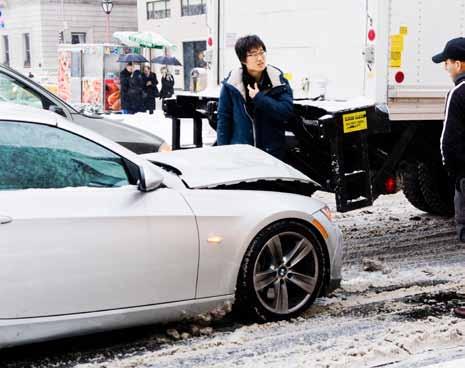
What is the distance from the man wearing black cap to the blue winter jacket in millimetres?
Answer: 1476

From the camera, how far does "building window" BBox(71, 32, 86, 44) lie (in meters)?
49.2

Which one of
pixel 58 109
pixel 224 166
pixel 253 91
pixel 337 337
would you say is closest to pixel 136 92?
pixel 58 109

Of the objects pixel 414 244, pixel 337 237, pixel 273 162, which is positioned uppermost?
pixel 273 162

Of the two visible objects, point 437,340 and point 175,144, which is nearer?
point 437,340

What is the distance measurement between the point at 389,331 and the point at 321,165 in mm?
2467

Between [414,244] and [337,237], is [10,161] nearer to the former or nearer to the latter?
[337,237]

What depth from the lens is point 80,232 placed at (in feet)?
13.8

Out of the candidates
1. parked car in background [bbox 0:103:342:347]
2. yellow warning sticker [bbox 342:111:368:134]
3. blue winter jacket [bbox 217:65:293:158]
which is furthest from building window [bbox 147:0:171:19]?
parked car in background [bbox 0:103:342:347]

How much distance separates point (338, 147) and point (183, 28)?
3803 cm

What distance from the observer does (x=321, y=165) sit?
7094mm

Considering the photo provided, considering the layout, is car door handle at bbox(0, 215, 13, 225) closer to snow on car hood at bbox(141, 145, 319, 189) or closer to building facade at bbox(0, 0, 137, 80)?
snow on car hood at bbox(141, 145, 319, 189)

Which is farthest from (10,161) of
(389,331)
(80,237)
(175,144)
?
(175,144)

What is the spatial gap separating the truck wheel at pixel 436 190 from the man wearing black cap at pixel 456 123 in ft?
9.74

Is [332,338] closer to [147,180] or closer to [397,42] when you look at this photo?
[147,180]
